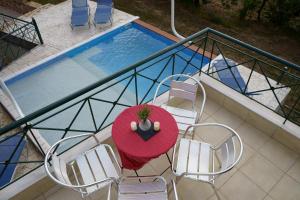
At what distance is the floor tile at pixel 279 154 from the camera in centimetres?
345

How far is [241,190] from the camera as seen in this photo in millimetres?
3230

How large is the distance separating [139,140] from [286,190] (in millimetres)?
1926

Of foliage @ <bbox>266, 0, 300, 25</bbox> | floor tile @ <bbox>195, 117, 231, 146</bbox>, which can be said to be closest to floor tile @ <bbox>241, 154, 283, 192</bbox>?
floor tile @ <bbox>195, 117, 231, 146</bbox>

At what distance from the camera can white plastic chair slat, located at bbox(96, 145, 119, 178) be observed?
2830 millimetres

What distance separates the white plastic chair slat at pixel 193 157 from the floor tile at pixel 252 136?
1.01 meters

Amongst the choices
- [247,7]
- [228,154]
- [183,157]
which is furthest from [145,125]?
A: [247,7]

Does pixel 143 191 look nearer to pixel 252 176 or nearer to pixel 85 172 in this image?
pixel 85 172

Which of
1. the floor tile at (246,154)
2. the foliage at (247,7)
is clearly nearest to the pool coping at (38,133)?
the floor tile at (246,154)

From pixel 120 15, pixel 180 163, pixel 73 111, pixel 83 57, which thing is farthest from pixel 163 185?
pixel 120 15

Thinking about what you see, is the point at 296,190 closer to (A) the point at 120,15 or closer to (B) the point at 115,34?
(B) the point at 115,34

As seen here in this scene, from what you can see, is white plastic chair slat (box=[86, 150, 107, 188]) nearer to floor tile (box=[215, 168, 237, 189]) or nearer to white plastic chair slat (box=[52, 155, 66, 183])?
white plastic chair slat (box=[52, 155, 66, 183])

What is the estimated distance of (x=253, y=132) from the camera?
3.80 m

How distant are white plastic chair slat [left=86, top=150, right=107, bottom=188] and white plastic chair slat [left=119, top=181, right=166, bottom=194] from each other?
0.24 meters

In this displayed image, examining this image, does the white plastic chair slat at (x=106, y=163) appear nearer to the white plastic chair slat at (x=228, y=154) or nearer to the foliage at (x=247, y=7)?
the white plastic chair slat at (x=228, y=154)
